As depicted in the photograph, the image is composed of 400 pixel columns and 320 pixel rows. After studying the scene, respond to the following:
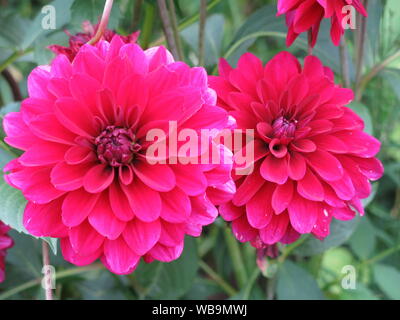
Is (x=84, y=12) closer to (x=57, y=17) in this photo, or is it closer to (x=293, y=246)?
(x=57, y=17)

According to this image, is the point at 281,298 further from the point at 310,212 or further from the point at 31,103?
the point at 31,103

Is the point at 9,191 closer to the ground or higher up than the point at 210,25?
closer to the ground

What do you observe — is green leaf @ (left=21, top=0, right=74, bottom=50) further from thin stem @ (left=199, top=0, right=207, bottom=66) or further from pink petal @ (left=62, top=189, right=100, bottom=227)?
pink petal @ (left=62, top=189, right=100, bottom=227)

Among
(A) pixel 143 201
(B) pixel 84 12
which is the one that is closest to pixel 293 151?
(A) pixel 143 201

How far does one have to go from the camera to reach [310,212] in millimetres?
409

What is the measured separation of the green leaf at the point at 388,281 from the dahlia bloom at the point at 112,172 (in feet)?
1.35

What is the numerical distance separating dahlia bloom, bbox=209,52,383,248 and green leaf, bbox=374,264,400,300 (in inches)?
12.0

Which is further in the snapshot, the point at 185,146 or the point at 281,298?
the point at 281,298

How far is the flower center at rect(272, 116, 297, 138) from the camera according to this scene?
438 mm

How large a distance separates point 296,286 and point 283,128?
0.98 feet

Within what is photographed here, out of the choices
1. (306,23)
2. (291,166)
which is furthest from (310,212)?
(306,23)

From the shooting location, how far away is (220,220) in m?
0.67

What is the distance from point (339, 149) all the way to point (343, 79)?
16 cm

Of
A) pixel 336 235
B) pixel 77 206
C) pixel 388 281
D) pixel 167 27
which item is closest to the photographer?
pixel 77 206
